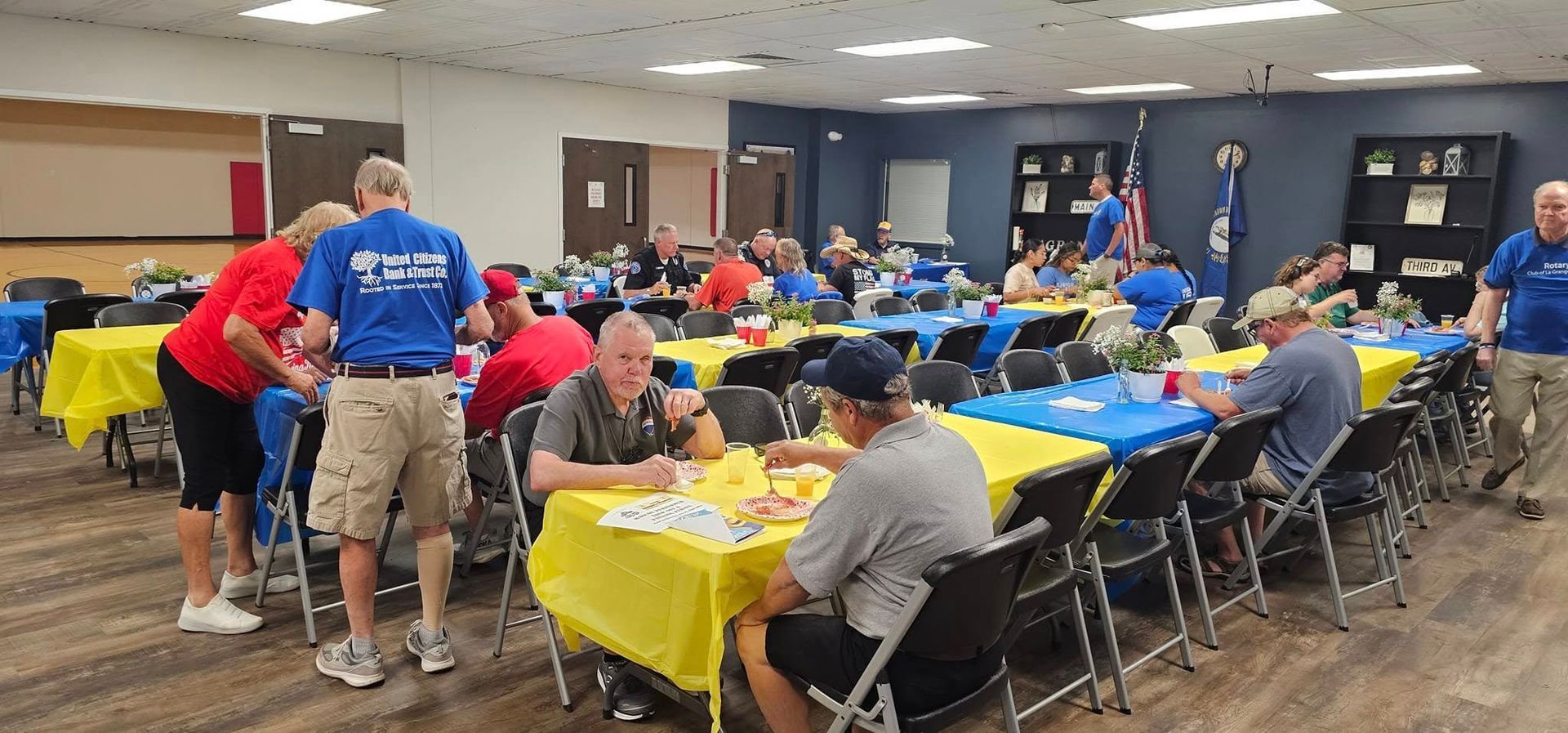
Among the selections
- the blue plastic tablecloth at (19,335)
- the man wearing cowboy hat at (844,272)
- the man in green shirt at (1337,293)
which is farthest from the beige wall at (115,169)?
the man in green shirt at (1337,293)

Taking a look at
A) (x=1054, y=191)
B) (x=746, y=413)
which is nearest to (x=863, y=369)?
(x=746, y=413)

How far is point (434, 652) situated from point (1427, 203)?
1070 centimetres

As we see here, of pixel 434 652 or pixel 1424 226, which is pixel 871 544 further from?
pixel 1424 226

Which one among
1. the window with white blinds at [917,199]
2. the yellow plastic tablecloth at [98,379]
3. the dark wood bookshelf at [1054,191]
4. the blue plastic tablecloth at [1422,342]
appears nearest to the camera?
the yellow plastic tablecloth at [98,379]

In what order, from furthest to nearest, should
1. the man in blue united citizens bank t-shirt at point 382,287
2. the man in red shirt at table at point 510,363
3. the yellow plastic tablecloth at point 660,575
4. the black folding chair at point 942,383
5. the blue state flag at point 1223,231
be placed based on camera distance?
the blue state flag at point 1223,231 → the black folding chair at point 942,383 → the man in red shirt at table at point 510,363 → the man in blue united citizens bank t-shirt at point 382,287 → the yellow plastic tablecloth at point 660,575

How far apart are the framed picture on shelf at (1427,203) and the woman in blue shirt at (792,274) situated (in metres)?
6.91

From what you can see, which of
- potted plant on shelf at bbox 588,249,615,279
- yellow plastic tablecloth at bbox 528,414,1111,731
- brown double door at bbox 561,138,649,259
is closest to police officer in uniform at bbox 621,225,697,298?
potted plant on shelf at bbox 588,249,615,279

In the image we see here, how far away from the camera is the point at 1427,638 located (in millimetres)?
4059

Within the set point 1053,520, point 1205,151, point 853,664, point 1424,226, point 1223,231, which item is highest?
point 1205,151

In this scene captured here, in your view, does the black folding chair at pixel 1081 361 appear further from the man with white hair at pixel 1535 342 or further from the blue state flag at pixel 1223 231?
the blue state flag at pixel 1223 231

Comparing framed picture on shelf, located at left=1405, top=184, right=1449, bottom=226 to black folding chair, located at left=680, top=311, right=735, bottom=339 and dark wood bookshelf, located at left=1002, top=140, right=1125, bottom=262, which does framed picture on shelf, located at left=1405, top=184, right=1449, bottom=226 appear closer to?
dark wood bookshelf, located at left=1002, top=140, right=1125, bottom=262

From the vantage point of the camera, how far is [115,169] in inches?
724

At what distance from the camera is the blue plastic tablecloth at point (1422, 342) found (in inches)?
262

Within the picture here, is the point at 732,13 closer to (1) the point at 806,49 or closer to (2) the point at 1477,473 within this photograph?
(1) the point at 806,49
